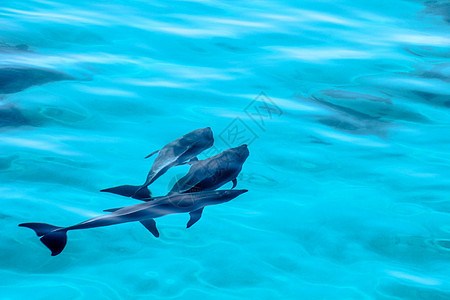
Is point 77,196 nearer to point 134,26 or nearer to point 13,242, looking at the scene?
point 13,242

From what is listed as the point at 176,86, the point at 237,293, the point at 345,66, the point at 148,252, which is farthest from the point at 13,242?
the point at 345,66

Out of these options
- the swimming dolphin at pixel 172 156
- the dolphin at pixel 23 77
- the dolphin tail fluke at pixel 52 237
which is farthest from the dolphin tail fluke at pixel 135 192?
the dolphin at pixel 23 77

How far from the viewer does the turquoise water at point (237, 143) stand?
3518 millimetres

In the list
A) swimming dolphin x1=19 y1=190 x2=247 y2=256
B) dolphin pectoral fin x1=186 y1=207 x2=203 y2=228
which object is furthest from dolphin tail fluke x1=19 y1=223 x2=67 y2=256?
dolphin pectoral fin x1=186 y1=207 x2=203 y2=228

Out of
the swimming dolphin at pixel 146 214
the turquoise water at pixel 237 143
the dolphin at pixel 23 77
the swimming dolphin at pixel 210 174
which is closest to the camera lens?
the swimming dolphin at pixel 146 214

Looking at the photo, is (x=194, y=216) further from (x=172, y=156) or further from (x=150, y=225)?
(x=172, y=156)

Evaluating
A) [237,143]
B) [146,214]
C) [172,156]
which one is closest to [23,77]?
[237,143]

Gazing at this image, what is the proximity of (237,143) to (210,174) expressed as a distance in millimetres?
1199

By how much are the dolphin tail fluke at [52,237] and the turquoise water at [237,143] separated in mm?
203

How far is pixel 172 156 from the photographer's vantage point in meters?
4.06

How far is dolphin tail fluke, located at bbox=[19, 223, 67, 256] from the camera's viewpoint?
3.31 meters

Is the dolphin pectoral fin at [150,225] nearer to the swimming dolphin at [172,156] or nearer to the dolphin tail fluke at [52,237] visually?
the swimming dolphin at [172,156]

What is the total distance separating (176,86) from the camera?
6.11 meters

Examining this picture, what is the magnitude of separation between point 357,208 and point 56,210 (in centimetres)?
228
